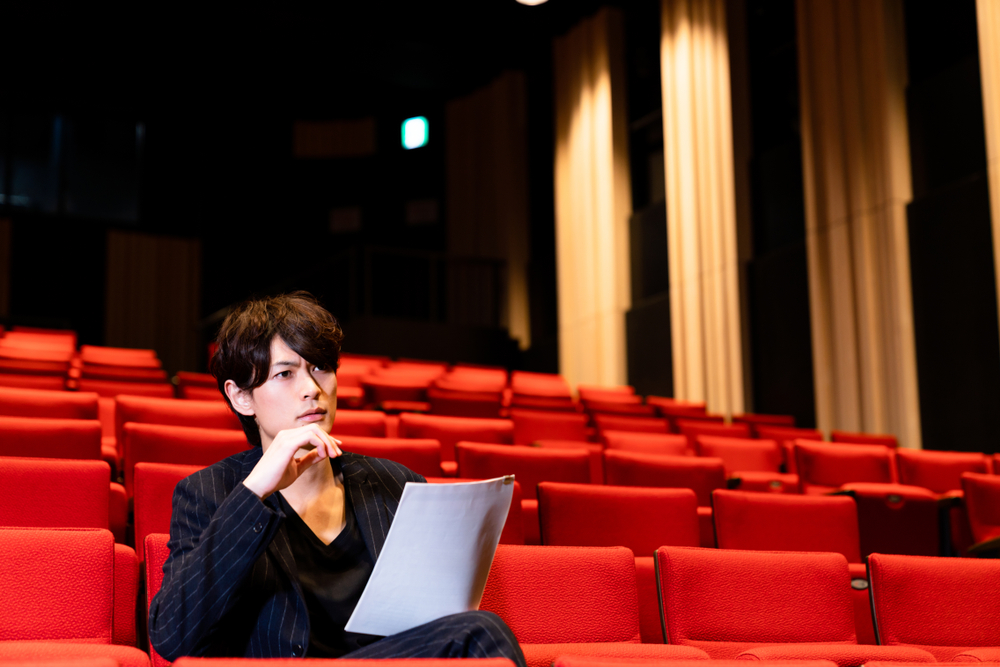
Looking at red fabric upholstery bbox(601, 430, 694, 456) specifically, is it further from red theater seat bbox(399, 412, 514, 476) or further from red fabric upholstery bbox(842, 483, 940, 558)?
red fabric upholstery bbox(842, 483, 940, 558)

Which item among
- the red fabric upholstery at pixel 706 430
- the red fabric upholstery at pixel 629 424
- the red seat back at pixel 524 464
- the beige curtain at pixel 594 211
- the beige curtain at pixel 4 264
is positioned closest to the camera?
the red seat back at pixel 524 464

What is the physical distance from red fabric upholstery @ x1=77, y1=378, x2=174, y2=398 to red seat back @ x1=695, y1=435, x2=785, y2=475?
1937mm

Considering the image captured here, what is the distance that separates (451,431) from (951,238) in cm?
304

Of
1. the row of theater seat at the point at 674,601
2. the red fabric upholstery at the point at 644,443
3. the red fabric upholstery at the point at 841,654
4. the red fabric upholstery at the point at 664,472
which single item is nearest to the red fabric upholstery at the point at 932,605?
the row of theater seat at the point at 674,601

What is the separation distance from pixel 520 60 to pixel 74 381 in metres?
5.95

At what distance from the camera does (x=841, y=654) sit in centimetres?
135

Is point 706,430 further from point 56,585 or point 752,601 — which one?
Result: point 56,585

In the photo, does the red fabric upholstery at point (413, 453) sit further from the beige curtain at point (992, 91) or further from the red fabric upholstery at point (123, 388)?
the beige curtain at point (992, 91)

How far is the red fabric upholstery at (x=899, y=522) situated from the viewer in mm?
2527

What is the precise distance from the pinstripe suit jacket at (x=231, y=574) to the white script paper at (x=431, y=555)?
3.8 inches

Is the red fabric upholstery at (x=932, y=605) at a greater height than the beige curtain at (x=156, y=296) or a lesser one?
lesser

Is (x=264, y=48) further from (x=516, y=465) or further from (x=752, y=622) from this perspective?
(x=752, y=622)

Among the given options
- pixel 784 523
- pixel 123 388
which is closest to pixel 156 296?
pixel 123 388

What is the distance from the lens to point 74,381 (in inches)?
135
